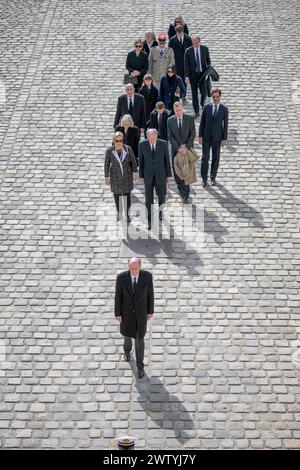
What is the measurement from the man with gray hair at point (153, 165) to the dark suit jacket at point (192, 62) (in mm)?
3313

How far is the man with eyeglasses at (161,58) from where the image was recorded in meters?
14.0

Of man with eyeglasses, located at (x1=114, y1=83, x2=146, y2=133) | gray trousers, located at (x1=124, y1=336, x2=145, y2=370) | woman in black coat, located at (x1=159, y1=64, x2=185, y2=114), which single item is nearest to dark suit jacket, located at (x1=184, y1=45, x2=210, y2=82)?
woman in black coat, located at (x1=159, y1=64, x2=185, y2=114)

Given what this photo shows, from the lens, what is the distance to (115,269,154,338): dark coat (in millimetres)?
8422

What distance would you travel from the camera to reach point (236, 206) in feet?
39.6

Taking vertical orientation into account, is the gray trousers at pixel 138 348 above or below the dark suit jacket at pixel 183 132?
below

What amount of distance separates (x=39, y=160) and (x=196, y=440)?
685 centimetres

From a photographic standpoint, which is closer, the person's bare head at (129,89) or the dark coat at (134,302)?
the dark coat at (134,302)

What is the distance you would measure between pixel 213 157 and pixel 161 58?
291 centimetres

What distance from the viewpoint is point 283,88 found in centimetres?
1542

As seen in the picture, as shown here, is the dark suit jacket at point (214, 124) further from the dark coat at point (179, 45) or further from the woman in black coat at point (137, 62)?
the dark coat at point (179, 45)

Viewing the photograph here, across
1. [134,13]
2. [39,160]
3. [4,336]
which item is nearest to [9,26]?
[134,13]

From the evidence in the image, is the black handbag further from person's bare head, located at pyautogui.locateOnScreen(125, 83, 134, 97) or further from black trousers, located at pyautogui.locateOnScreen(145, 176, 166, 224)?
black trousers, located at pyautogui.locateOnScreen(145, 176, 166, 224)

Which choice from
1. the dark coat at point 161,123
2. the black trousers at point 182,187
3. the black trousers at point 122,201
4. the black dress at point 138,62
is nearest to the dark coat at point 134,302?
the black trousers at point 122,201
